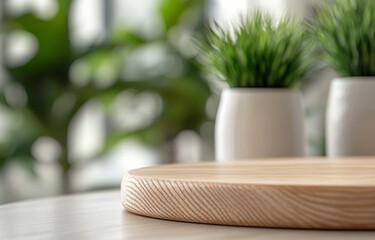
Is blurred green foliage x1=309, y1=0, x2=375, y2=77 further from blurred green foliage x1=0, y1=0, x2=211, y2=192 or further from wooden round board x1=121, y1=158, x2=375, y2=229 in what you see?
blurred green foliage x1=0, y1=0, x2=211, y2=192

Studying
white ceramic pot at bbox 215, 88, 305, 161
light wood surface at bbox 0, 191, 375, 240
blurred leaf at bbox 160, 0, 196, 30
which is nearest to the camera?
light wood surface at bbox 0, 191, 375, 240

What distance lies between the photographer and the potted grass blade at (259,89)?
1.24 metres

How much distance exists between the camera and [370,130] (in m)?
1.25

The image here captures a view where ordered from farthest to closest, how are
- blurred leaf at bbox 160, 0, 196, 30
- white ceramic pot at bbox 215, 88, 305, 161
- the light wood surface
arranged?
1. blurred leaf at bbox 160, 0, 196, 30
2. white ceramic pot at bbox 215, 88, 305, 161
3. the light wood surface

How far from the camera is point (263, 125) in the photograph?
4.08ft

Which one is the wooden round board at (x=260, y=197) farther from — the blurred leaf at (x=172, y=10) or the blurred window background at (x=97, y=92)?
the blurred leaf at (x=172, y=10)

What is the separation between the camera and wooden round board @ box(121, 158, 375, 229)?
0.68 m

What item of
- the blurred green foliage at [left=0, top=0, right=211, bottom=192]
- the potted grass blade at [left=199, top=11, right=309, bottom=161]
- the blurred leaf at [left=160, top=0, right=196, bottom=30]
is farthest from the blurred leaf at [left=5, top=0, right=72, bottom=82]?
the potted grass blade at [left=199, top=11, right=309, bottom=161]

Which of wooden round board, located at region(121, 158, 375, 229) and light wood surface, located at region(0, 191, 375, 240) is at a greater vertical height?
wooden round board, located at region(121, 158, 375, 229)

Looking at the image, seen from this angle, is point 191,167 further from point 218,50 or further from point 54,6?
point 54,6

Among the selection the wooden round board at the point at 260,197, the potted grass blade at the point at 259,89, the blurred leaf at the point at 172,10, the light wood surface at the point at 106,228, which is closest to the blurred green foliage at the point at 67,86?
the blurred leaf at the point at 172,10

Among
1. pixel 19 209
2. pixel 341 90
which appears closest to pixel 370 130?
pixel 341 90

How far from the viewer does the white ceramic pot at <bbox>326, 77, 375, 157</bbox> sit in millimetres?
1250

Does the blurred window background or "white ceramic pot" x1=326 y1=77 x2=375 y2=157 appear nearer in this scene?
"white ceramic pot" x1=326 y1=77 x2=375 y2=157
